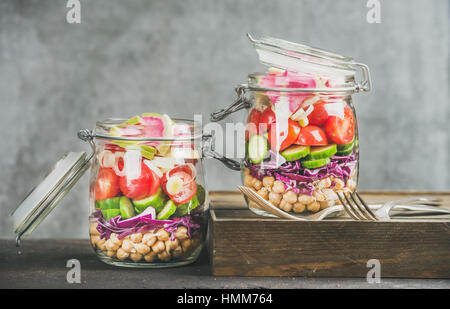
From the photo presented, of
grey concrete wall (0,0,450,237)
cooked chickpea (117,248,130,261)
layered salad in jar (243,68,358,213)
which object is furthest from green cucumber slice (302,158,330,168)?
grey concrete wall (0,0,450,237)

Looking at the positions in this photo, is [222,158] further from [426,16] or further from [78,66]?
[426,16]

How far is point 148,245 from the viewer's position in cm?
92

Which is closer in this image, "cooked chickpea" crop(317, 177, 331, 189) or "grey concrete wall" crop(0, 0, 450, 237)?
"cooked chickpea" crop(317, 177, 331, 189)

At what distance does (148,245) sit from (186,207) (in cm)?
8

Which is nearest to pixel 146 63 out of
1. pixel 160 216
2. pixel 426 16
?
pixel 426 16

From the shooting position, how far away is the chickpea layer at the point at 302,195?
3.17 ft

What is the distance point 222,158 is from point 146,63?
779mm

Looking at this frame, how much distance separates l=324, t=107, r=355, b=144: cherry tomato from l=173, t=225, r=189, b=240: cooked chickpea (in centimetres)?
27

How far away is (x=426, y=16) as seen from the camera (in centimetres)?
176

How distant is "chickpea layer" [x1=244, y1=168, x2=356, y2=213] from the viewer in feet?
3.17

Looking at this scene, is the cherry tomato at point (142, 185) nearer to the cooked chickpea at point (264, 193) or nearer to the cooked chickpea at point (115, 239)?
the cooked chickpea at point (115, 239)

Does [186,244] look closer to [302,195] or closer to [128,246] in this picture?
[128,246]

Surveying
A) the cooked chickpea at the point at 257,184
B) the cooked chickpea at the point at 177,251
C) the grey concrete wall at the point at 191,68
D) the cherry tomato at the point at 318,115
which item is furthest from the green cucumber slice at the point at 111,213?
the grey concrete wall at the point at 191,68

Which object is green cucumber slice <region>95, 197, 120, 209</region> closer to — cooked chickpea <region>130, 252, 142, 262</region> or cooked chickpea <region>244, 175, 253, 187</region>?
cooked chickpea <region>130, 252, 142, 262</region>
